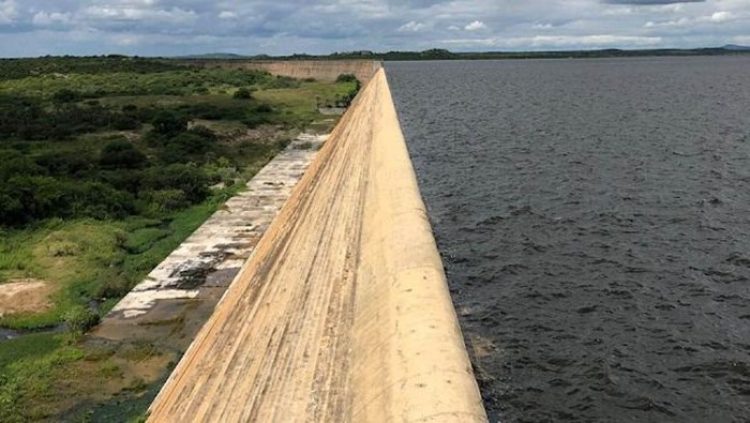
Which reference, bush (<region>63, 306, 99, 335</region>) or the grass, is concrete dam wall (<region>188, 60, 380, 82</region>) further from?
bush (<region>63, 306, 99, 335</region>)

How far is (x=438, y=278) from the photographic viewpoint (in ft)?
46.4

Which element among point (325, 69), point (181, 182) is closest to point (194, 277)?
point (181, 182)

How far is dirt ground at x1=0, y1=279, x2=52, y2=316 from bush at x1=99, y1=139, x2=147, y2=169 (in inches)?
757

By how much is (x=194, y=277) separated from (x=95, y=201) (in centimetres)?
1115

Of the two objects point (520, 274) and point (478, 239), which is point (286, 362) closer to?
point (520, 274)

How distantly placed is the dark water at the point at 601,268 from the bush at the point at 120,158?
17465mm

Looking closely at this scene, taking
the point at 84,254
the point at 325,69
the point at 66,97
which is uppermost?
the point at 325,69

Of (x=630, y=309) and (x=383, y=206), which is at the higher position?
(x=383, y=206)

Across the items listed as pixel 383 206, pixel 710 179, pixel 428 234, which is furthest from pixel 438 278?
pixel 710 179

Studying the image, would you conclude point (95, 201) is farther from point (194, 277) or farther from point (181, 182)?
point (194, 277)

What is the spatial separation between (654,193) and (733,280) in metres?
11.4

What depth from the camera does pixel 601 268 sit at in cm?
2328

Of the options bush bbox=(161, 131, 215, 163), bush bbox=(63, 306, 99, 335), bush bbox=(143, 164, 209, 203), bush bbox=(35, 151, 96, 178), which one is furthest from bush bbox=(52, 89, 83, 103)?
bush bbox=(63, 306, 99, 335)

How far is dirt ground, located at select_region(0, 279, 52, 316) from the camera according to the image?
20.2 metres
